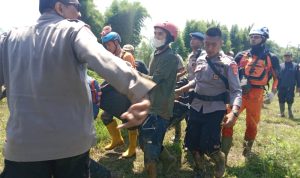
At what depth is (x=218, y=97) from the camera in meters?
4.38

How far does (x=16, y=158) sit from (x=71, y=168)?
35cm

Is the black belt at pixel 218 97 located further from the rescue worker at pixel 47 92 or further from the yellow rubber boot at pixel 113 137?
the rescue worker at pixel 47 92

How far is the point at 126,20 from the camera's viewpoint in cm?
3450

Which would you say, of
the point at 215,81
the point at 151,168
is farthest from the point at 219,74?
the point at 151,168

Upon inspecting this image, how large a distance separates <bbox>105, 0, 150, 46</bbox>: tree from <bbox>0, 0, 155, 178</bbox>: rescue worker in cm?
3131

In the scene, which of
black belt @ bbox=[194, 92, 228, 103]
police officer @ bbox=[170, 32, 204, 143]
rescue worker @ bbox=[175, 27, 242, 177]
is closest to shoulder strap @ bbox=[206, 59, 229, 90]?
rescue worker @ bbox=[175, 27, 242, 177]

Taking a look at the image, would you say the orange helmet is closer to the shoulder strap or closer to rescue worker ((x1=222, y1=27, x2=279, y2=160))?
the shoulder strap

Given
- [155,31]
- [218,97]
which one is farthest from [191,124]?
[155,31]

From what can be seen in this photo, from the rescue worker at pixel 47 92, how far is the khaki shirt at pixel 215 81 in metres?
2.38

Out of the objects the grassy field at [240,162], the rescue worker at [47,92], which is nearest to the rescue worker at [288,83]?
the grassy field at [240,162]

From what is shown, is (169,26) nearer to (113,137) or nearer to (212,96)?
(212,96)

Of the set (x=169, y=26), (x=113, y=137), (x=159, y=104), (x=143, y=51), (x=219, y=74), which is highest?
(x=169, y=26)

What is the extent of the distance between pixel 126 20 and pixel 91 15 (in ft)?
16.0

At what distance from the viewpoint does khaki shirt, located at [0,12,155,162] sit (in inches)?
77.5
